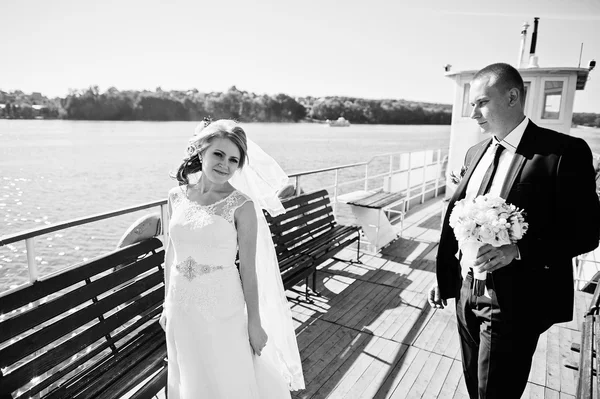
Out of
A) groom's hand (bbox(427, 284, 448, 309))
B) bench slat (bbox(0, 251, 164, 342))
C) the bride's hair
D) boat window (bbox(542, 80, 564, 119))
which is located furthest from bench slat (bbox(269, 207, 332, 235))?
boat window (bbox(542, 80, 564, 119))

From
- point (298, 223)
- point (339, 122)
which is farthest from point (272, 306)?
point (339, 122)

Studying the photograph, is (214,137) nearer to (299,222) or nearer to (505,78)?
(505,78)

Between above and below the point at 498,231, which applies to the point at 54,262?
below

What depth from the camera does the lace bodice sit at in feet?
6.33

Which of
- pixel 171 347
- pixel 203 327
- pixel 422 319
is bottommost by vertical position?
pixel 422 319

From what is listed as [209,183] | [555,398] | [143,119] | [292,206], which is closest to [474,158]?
[209,183]

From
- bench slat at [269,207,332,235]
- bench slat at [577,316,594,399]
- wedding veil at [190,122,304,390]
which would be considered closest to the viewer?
bench slat at [577,316,594,399]

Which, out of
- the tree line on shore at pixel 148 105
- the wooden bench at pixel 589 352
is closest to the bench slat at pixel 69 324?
the wooden bench at pixel 589 352

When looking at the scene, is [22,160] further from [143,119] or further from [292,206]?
[292,206]

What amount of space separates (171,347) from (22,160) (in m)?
39.9

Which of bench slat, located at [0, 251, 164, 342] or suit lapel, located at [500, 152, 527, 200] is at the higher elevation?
suit lapel, located at [500, 152, 527, 200]

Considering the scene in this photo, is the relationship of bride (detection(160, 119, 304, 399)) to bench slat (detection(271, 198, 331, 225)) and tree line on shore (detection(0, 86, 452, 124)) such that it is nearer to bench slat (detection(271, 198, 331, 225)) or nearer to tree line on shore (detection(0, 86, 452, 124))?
bench slat (detection(271, 198, 331, 225))

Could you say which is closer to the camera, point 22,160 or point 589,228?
point 589,228

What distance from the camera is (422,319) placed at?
12.2 ft
